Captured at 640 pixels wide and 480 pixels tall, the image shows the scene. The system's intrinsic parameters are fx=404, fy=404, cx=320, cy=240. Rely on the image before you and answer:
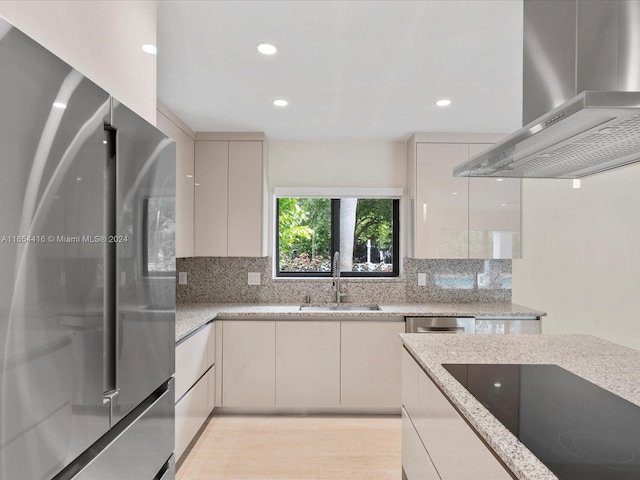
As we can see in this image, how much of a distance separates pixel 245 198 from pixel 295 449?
200cm

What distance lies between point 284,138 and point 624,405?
3.13m

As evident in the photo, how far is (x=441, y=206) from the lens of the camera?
3.46 meters

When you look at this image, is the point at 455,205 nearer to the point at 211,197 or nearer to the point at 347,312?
the point at 347,312

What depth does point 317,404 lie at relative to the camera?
3223mm

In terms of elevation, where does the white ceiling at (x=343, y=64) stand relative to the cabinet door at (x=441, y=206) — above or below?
above

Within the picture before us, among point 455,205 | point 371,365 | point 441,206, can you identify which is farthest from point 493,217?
point 371,365

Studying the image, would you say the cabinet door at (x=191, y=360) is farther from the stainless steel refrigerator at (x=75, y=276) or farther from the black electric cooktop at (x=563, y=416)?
the black electric cooktop at (x=563, y=416)

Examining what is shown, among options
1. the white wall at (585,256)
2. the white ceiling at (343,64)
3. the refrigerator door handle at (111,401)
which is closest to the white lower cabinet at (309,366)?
the white wall at (585,256)

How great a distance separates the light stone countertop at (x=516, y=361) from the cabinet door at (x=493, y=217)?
4.47 ft

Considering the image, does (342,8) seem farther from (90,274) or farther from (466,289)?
(466,289)

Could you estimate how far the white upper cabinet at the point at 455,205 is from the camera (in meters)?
3.46

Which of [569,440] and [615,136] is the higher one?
[615,136]

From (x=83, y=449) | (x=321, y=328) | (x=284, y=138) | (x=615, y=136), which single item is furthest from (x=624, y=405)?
(x=284, y=138)

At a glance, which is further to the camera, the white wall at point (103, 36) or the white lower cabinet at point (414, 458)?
the white lower cabinet at point (414, 458)
